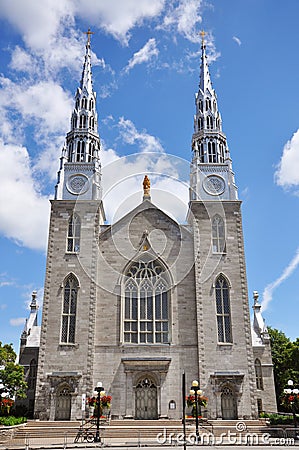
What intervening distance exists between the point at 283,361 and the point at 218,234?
15.1 metres

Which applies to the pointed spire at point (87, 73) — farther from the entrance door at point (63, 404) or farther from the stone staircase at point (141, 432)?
the stone staircase at point (141, 432)

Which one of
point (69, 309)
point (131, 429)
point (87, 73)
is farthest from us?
point (87, 73)

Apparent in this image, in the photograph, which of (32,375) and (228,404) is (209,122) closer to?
(228,404)

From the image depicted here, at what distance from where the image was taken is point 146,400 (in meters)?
31.3

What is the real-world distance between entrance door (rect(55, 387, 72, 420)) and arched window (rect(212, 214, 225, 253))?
48.4 feet

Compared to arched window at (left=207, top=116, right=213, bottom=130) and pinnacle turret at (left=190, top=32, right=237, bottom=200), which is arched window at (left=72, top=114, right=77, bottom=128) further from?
arched window at (left=207, top=116, right=213, bottom=130)

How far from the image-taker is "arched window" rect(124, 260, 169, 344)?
3281 cm

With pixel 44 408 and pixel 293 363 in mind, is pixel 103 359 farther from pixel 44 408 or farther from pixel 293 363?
pixel 293 363

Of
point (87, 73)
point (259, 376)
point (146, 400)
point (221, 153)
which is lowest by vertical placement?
point (146, 400)

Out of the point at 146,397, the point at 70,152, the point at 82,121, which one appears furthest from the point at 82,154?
the point at 146,397

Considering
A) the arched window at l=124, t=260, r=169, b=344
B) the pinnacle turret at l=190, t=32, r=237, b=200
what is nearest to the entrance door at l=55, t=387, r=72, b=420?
the arched window at l=124, t=260, r=169, b=344

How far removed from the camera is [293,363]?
124 feet

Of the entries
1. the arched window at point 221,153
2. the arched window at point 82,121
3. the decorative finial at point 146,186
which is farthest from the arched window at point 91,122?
the arched window at point 221,153

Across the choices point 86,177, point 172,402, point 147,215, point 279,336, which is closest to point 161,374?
point 172,402
